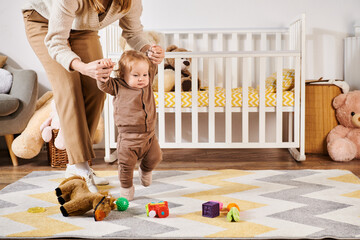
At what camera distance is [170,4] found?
329 cm

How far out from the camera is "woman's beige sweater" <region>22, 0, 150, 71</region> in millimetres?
1729

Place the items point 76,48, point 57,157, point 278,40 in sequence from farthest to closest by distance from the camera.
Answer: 1. point 278,40
2. point 57,157
3. point 76,48

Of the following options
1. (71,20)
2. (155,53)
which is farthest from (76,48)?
(155,53)

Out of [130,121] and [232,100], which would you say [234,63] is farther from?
[130,121]

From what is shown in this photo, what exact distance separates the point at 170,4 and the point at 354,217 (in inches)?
83.2

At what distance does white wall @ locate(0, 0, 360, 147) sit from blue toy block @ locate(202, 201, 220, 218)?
1.92 metres

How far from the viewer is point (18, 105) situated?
9.04ft

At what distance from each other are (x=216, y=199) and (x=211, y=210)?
0.90ft

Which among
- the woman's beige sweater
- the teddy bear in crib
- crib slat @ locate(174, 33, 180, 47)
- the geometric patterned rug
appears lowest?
the geometric patterned rug

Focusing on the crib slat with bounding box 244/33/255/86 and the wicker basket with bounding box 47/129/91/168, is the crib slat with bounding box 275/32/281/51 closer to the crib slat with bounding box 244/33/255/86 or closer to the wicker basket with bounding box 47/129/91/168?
the crib slat with bounding box 244/33/255/86

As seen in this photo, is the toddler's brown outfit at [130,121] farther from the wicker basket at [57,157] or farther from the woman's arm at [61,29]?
the wicker basket at [57,157]

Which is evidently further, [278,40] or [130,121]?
[278,40]

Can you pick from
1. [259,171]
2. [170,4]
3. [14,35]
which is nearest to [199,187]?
[259,171]

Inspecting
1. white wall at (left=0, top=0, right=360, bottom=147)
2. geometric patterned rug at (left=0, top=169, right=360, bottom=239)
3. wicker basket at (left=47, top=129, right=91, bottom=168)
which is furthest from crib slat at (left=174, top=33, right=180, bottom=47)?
geometric patterned rug at (left=0, top=169, right=360, bottom=239)
